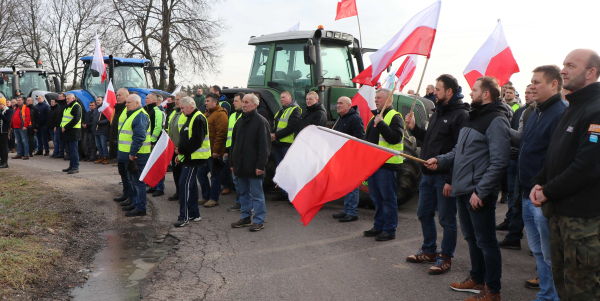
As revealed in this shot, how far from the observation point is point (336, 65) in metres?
8.66

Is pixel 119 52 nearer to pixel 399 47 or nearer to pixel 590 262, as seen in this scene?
pixel 399 47

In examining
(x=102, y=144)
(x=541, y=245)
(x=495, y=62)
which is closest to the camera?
(x=541, y=245)

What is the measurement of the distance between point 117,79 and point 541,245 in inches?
529

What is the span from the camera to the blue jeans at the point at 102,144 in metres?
12.6

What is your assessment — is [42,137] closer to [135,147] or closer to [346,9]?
[135,147]

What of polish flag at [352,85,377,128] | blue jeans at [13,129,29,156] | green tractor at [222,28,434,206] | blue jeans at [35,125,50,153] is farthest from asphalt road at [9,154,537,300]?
blue jeans at [35,125,50,153]

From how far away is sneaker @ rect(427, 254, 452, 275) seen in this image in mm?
4480

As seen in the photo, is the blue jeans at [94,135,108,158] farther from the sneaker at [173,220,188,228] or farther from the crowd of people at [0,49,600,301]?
the sneaker at [173,220,188,228]

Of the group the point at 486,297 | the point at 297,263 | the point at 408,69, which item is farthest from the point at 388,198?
the point at 408,69

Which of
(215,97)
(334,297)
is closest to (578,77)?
(334,297)

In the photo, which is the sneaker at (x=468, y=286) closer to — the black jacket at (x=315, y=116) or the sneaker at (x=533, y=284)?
the sneaker at (x=533, y=284)

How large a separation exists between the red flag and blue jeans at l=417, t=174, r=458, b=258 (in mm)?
4362

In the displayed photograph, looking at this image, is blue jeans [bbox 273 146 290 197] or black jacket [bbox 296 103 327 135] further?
blue jeans [bbox 273 146 290 197]

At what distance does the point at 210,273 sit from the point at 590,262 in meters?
3.24
